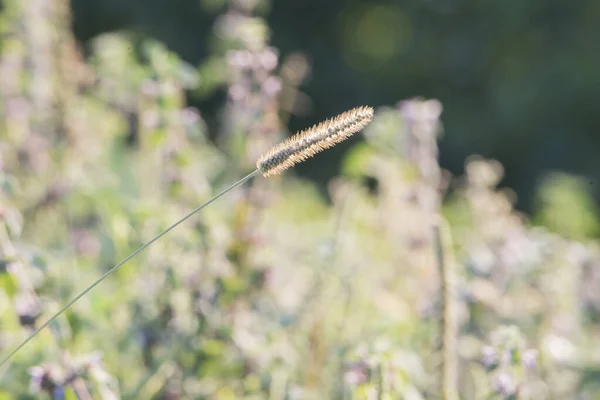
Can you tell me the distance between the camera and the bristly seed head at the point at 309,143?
1.22 m

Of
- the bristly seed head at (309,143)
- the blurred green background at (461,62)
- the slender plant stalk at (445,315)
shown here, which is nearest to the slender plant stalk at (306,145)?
the bristly seed head at (309,143)

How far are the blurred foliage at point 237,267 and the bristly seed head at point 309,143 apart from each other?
0.55 meters

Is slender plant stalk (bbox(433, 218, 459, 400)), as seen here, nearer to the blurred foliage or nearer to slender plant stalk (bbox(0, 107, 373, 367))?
the blurred foliage

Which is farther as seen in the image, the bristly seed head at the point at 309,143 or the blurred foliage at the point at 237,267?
the blurred foliage at the point at 237,267

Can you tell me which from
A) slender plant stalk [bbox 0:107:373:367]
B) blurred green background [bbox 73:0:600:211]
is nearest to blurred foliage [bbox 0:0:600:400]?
slender plant stalk [bbox 0:107:373:367]

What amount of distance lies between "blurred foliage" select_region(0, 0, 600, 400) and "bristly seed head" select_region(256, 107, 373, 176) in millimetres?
546

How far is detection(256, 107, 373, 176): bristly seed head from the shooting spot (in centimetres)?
122

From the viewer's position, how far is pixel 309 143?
1236mm

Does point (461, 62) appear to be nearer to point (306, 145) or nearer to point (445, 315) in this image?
point (445, 315)

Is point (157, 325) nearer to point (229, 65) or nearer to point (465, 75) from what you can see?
point (229, 65)

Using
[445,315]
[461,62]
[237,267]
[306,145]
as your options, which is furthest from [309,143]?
[461,62]

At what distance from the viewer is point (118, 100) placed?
10.4 ft

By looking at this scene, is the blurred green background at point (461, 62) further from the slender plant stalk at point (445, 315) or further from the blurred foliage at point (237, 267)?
the slender plant stalk at point (445, 315)

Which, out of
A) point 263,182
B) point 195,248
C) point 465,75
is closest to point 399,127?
point 263,182
